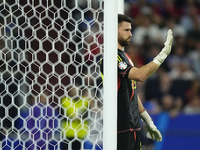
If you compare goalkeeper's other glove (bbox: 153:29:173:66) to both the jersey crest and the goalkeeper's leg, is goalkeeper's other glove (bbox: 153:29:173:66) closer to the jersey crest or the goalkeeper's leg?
the jersey crest

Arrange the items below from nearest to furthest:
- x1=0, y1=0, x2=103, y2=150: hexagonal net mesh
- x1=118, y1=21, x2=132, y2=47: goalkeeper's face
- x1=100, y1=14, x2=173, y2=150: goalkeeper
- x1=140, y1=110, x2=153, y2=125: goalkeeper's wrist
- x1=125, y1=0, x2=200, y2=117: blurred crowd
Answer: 1. x1=0, y1=0, x2=103, y2=150: hexagonal net mesh
2. x1=100, y1=14, x2=173, y2=150: goalkeeper
3. x1=118, y1=21, x2=132, y2=47: goalkeeper's face
4. x1=140, y1=110, x2=153, y2=125: goalkeeper's wrist
5. x1=125, y1=0, x2=200, y2=117: blurred crowd

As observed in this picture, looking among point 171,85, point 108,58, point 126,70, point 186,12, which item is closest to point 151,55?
point 171,85

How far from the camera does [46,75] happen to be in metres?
1.29

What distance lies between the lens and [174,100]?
2.72 metres

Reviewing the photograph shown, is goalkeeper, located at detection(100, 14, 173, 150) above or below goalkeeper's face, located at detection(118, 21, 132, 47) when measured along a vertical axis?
below

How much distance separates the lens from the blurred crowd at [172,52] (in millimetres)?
2646

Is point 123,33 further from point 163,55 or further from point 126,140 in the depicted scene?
point 126,140

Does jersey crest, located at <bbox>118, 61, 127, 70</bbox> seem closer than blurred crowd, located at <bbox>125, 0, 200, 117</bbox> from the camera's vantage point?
Yes

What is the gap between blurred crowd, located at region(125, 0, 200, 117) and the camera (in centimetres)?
265

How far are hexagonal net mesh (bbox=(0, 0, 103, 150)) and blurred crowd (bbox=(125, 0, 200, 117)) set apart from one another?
105cm

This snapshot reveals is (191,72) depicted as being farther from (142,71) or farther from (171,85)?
(142,71)

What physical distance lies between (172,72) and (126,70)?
1.60 m

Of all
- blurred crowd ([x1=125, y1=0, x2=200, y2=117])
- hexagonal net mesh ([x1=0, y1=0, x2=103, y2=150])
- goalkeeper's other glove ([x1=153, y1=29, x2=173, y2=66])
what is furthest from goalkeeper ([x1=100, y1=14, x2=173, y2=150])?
blurred crowd ([x1=125, y1=0, x2=200, y2=117])

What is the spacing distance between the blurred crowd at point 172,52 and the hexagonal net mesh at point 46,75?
3.44ft
